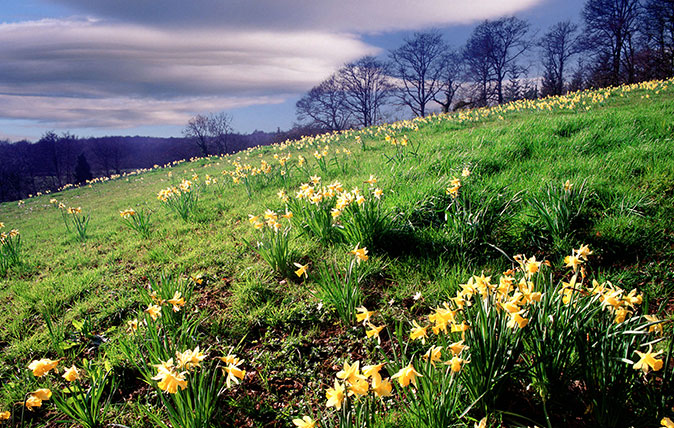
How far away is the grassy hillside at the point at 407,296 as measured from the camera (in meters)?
1.61

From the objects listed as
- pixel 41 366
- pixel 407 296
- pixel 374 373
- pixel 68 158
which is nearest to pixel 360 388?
pixel 374 373

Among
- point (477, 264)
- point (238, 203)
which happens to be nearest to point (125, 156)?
point (238, 203)

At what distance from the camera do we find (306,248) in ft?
11.8

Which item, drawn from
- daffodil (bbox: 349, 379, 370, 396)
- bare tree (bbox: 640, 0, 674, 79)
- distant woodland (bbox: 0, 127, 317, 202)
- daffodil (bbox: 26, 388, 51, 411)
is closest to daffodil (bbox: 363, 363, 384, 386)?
daffodil (bbox: 349, 379, 370, 396)

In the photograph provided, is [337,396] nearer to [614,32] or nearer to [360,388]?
[360,388]

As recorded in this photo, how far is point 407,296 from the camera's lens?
273 cm

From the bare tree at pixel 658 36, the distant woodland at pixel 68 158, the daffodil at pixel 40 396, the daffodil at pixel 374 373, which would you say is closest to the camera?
the daffodil at pixel 374 373

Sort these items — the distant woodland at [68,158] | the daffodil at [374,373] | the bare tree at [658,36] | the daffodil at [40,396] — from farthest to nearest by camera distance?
1. the distant woodland at [68,158]
2. the bare tree at [658,36]
3. the daffodil at [40,396]
4. the daffodil at [374,373]

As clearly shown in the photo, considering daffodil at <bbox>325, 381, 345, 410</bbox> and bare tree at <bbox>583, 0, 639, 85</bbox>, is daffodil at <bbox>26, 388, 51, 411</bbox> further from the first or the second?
bare tree at <bbox>583, 0, 639, 85</bbox>

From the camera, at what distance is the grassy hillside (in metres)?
1.61

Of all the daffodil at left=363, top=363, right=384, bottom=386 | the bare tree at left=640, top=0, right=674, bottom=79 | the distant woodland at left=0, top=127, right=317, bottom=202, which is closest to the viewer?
the daffodil at left=363, top=363, right=384, bottom=386

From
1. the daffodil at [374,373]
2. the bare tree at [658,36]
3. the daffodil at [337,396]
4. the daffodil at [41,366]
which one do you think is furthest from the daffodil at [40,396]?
the bare tree at [658,36]

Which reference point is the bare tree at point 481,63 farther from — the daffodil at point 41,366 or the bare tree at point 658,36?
the daffodil at point 41,366

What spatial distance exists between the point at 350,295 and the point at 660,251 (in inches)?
105
